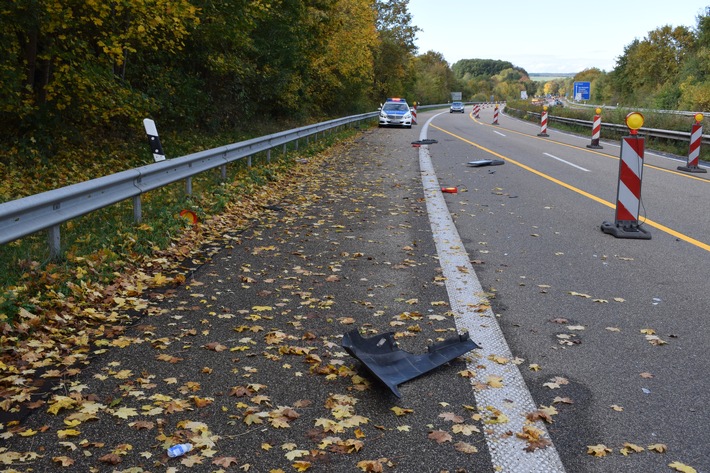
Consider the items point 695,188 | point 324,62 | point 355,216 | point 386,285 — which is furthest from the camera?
point 324,62

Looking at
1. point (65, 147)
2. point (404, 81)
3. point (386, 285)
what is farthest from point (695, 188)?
point (404, 81)

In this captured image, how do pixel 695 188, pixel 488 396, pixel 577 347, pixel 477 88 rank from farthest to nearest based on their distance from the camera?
1. pixel 477 88
2. pixel 695 188
3. pixel 577 347
4. pixel 488 396

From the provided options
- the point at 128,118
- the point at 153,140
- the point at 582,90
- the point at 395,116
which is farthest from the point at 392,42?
the point at 153,140

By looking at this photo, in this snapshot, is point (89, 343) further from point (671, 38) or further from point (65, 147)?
point (671, 38)

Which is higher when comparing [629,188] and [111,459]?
[629,188]

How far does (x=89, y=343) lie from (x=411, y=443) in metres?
2.51

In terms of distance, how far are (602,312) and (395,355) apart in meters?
2.01

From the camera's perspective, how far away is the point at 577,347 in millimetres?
4434

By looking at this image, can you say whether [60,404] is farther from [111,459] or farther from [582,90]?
[582,90]

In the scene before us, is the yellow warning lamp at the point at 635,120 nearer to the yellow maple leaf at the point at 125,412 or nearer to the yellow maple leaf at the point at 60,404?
the yellow maple leaf at the point at 125,412

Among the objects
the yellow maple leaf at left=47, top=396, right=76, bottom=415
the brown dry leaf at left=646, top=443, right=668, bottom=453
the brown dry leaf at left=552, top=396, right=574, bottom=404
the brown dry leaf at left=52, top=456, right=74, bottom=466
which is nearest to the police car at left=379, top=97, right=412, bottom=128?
the brown dry leaf at left=552, top=396, right=574, bottom=404

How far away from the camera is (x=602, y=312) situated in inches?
203

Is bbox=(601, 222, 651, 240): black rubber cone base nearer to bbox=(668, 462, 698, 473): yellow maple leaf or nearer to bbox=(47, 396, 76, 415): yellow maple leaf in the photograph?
bbox=(668, 462, 698, 473): yellow maple leaf

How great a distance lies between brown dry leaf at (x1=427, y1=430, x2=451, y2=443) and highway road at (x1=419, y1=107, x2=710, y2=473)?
0.54 metres
